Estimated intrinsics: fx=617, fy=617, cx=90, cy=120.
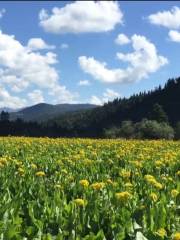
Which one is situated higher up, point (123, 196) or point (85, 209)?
point (123, 196)

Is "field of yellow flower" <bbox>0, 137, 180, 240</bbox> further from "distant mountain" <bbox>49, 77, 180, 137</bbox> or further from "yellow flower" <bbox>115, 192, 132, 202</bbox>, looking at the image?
"distant mountain" <bbox>49, 77, 180, 137</bbox>

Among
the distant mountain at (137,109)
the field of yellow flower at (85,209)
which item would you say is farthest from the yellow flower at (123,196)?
the distant mountain at (137,109)

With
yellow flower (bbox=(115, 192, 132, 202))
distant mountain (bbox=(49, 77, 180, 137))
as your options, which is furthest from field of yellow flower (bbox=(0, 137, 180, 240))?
distant mountain (bbox=(49, 77, 180, 137))

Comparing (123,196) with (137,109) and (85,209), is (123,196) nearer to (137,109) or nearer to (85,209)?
(85,209)

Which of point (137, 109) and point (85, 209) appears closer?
point (85, 209)

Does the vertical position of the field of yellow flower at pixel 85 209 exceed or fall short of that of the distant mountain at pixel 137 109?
it falls short

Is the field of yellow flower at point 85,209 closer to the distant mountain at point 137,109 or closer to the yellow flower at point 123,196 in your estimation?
the yellow flower at point 123,196

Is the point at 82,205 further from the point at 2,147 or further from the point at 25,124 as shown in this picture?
the point at 25,124

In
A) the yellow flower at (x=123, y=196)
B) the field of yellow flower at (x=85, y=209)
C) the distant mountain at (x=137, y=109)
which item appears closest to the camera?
the field of yellow flower at (x=85, y=209)

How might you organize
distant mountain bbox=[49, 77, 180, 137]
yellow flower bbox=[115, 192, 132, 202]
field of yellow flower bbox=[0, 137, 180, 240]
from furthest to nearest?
1. distant mountain bbox=[49, 77, 180, 137]
2. yellow flower bbox=[115, 192, 132, 202]
3. field of yellow flower bbox=[0, 137, 180, 240]

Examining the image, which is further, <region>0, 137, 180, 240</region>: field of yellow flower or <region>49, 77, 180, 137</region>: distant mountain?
<region>49, 77, 180, 137</region>: distant mountain

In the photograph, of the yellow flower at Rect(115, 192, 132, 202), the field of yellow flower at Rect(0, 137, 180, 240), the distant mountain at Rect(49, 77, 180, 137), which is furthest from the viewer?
the distant mountain at Rect(49, 77, 180, 137)

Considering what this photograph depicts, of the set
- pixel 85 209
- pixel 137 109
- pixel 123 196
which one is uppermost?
pixel 137 109

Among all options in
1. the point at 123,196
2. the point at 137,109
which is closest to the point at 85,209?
the point at 123,196
